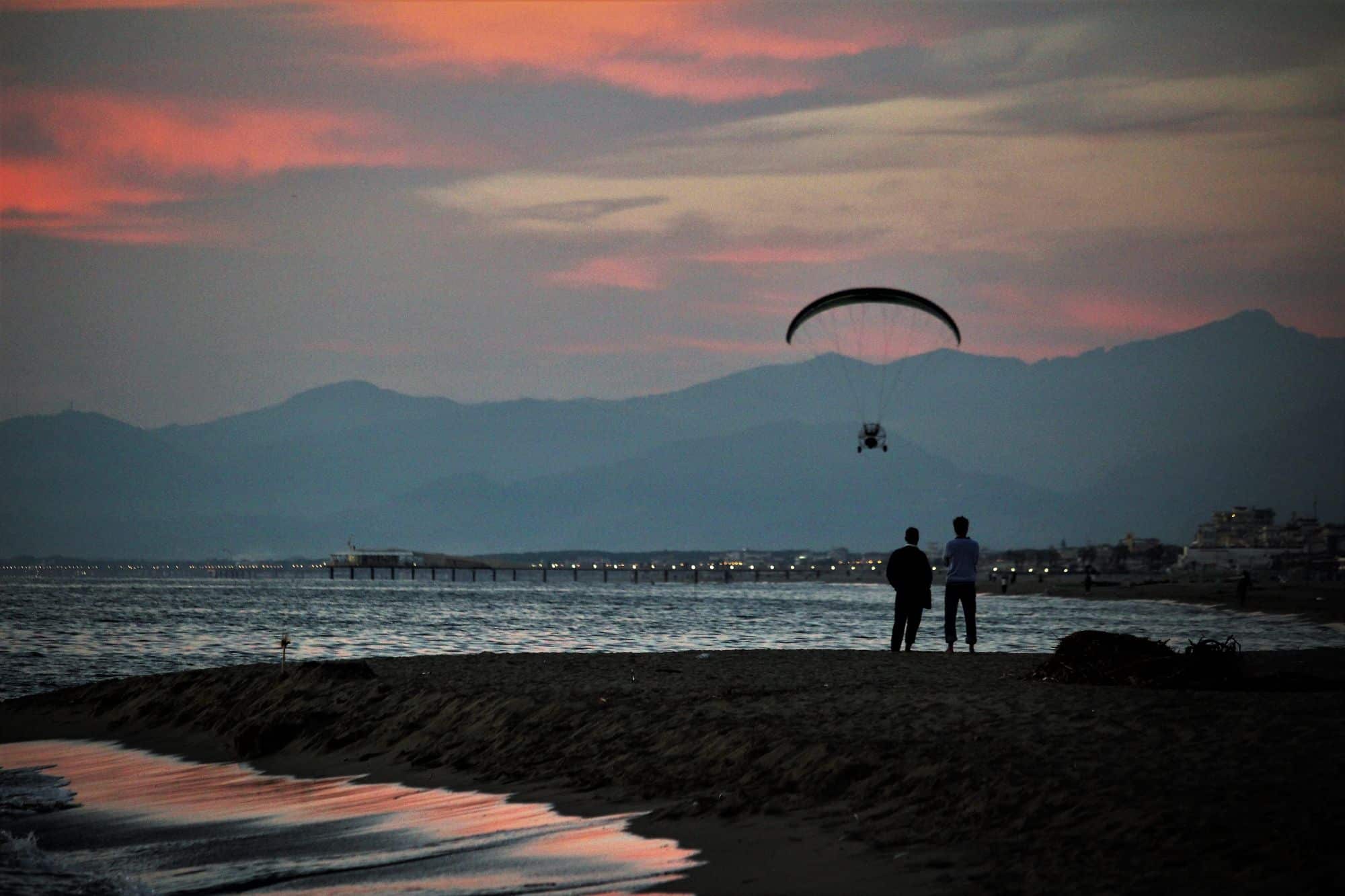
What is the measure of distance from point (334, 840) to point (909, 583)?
11835 mm

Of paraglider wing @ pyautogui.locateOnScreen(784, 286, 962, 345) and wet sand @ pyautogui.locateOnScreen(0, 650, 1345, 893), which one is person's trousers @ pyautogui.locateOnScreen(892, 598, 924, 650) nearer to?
wet sand @ pyautogui.locateOnScreen(0, 650, 1345, 893)

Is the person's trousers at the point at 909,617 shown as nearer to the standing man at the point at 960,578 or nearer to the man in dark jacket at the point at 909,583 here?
the man in dark jacket at the point at 909,583

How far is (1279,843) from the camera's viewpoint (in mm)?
7664

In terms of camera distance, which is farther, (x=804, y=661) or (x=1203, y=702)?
(x=804, y=661)

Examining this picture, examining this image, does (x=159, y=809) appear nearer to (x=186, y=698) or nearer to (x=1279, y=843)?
(x=186, y=698)

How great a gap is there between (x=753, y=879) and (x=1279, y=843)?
3040 mm

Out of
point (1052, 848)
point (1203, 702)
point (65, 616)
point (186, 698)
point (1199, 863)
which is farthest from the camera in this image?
point (65, 616)

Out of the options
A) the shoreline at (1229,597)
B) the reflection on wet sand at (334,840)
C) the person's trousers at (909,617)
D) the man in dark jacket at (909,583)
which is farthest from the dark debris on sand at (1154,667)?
the shoreline at (1229,597)

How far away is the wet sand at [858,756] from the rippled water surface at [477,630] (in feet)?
36.6

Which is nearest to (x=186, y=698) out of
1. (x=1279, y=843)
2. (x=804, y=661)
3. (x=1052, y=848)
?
(x=804, y=661)

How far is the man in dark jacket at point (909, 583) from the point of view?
20422mm

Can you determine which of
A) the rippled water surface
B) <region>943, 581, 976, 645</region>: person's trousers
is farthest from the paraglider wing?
<region>943, 581, 976, 645</region>: person's trousers

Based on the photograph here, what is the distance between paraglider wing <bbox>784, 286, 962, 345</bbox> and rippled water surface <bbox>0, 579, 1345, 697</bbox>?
1074 centimetres

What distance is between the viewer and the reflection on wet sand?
9.22 meters
